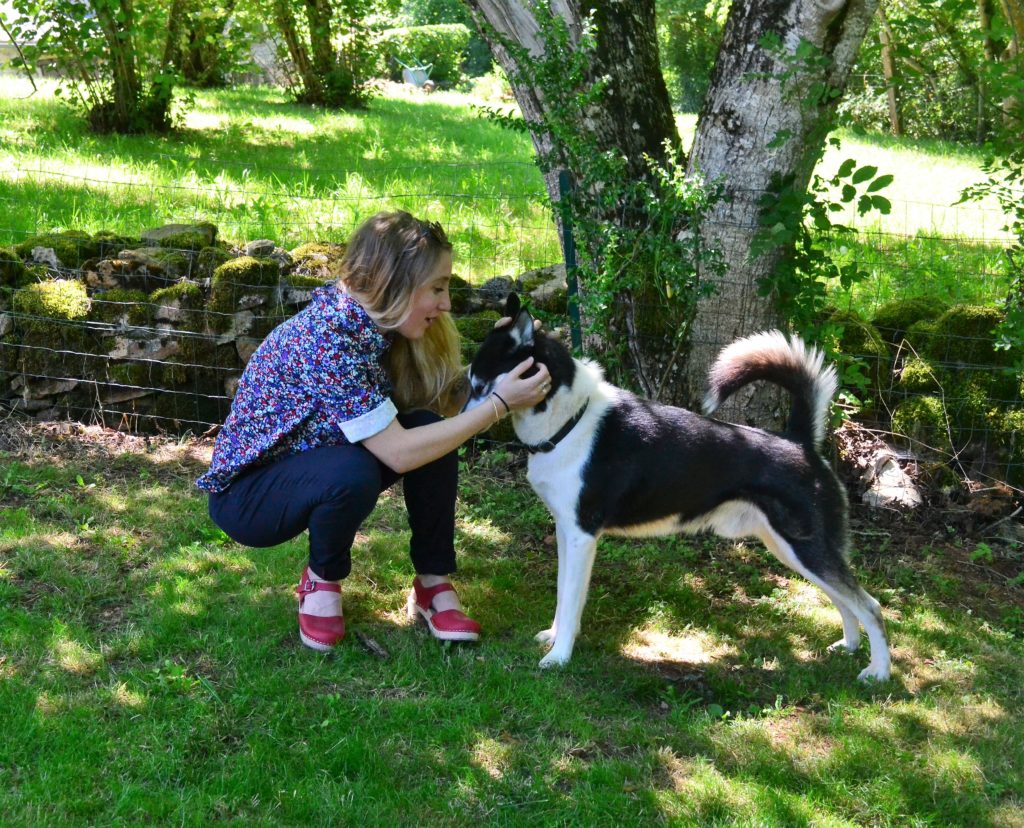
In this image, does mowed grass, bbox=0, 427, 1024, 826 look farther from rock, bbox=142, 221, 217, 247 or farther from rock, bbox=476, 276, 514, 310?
rock, bbox=142, 221, 217, 247

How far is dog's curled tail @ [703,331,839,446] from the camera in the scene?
364 centimetres

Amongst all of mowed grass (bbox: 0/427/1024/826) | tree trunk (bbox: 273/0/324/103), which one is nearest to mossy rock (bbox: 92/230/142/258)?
mowed grass (bbox: 0/427/1024/826)

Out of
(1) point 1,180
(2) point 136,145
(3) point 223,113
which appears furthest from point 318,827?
(3) point 223,113

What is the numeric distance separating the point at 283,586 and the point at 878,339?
3329 millimetres

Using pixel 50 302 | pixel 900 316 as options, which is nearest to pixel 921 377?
pixel 900 316

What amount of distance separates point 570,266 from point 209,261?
2.20 meters

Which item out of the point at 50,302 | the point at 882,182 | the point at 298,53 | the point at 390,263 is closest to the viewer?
the point at 390,263

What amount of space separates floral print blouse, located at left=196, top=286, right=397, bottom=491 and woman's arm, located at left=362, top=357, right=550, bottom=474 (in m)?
0.05

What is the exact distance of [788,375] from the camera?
3.66 m

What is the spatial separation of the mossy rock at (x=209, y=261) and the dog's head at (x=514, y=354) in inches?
104

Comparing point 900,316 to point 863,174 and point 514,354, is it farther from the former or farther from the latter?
point 514,354

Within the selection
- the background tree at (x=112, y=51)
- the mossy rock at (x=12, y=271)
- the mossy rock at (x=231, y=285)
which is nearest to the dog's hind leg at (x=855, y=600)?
the mossy rock at (x=231, y=285)

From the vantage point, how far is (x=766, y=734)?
3.17m

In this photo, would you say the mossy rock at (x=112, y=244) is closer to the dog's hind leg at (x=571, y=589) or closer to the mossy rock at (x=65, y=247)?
the mossy rock at (x=65, y=247)
